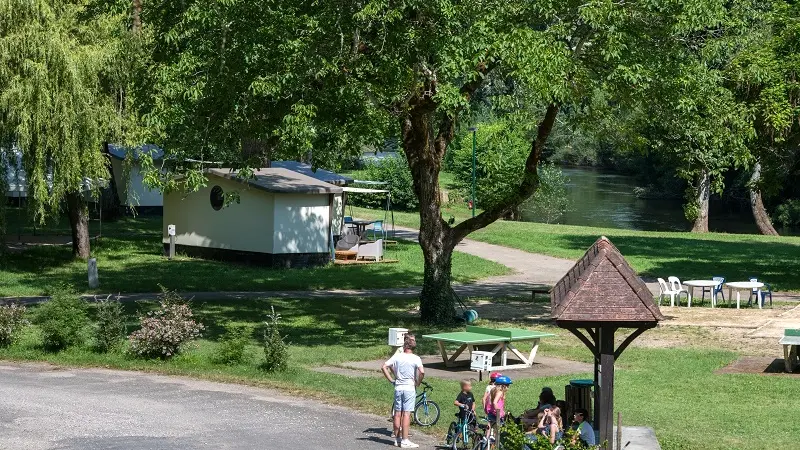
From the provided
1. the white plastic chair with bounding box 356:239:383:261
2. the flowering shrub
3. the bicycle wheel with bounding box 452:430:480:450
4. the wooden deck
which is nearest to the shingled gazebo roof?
the bicycle wheel with bounding box 452:430:480:450

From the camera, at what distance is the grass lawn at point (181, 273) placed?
30.6 metres

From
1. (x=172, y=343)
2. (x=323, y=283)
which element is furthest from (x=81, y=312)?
(x=323, y=283)

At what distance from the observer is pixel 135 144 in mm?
30219

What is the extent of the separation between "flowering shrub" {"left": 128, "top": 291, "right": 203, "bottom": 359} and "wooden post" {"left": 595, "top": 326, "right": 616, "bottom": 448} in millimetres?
9329

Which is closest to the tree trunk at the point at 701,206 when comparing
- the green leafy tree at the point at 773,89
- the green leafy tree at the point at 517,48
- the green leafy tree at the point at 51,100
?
the green leafy tree at the point at 773,89

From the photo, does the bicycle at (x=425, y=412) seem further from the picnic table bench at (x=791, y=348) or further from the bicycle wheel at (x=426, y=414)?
the picnic table bench at (x=791, y=348)

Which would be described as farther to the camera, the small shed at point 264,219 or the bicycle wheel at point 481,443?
the small shed at point 264,219

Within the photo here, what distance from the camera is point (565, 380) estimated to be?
61.1 ft

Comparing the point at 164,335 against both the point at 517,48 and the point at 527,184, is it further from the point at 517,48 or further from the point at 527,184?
the point at 527,184

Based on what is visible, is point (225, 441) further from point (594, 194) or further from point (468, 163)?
point (594, 194)

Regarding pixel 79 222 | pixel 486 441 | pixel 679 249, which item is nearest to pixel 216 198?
pixel 79 222

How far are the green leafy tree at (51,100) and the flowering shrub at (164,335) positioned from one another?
9.73 meters

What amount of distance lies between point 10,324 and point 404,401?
10.5 m

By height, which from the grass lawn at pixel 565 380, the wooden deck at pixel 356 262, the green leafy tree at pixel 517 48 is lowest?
the grass lawn at pixel 565 380
